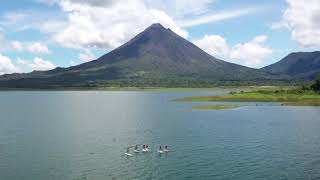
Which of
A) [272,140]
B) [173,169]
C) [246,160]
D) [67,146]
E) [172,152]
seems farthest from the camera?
[272,140]

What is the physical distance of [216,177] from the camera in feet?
204

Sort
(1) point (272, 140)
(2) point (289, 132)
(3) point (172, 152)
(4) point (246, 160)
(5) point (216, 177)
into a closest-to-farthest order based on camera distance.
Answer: (5) point (216, 177), (4) point (246, 160), (3) point (172, 152), (1) point (272, 140), (2) point (289, 132)

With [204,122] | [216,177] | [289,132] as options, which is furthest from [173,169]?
[204,122]

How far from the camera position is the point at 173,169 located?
6769 centimetres

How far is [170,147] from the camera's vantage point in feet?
285

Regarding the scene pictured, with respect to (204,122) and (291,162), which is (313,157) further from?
(204,122)

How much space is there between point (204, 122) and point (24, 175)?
72627 millimetres

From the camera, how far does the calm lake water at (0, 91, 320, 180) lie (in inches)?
2566

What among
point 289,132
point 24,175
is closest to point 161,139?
point 289,132

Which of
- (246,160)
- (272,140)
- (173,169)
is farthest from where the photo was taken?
(272,140)

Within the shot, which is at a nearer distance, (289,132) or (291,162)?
(291,162)

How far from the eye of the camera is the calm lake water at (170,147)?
65.2 m

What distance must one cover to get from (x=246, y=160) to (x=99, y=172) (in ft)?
80.7

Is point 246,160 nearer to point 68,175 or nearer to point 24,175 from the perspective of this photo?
point 68,175
